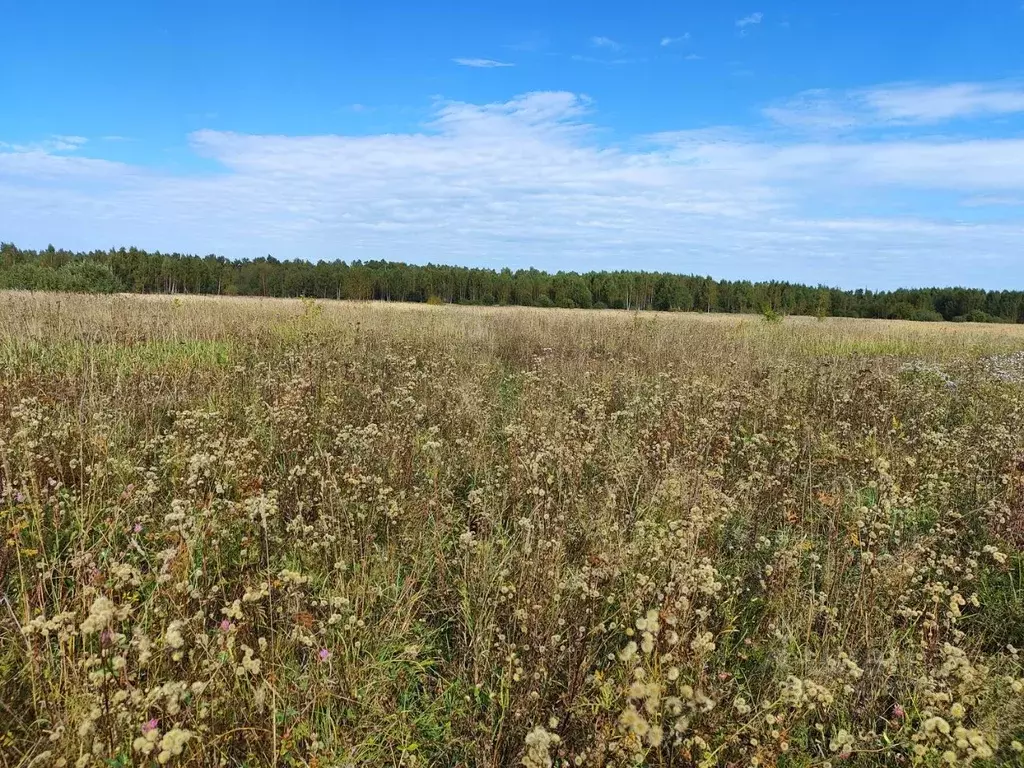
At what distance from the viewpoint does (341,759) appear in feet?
6.42

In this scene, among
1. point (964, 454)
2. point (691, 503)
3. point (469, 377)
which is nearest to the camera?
point (691, 503)

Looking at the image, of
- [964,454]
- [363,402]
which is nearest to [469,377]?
[363,402]

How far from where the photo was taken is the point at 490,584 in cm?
282

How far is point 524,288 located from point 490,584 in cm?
8863

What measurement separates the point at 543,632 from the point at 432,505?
4.31ft

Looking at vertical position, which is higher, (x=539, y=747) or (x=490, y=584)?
(x=539, y=747)

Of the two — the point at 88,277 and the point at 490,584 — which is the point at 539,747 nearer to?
the point at 490,584

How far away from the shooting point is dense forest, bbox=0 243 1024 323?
75.7 metres

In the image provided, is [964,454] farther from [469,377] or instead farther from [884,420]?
[469,377]

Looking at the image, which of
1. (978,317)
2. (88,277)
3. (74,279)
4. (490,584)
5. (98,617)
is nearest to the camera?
(98,617)

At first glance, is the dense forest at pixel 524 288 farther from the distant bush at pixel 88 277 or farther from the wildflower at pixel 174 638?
the wildflower at pixel 174 638

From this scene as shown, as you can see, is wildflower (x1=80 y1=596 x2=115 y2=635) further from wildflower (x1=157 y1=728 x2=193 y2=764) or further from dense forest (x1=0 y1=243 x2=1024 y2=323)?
dense forest (x1=0 y1=243 x2=1024 y2=323)

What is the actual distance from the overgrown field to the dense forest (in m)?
70.7

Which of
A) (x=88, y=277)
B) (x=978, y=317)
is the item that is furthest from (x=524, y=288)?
(x=88, y=277)
